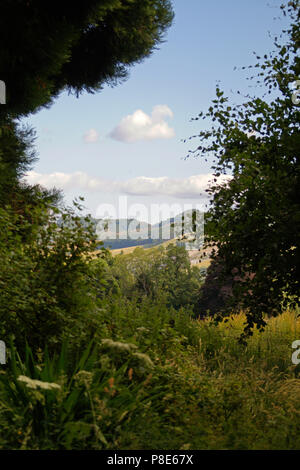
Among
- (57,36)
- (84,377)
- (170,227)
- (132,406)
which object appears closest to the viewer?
(84,377)

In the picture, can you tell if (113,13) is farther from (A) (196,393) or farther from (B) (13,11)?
(A) (196,393)

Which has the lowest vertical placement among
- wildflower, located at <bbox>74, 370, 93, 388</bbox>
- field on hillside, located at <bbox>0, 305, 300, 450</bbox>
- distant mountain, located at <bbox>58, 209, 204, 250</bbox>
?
field on hillside, located at <bbox>0, 305, 300, 450</bbox>

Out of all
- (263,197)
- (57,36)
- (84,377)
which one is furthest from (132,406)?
(57,36)

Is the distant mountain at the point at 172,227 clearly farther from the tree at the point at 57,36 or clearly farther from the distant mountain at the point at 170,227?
the tree at the point at 57,36

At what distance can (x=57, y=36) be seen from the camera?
25.5ft

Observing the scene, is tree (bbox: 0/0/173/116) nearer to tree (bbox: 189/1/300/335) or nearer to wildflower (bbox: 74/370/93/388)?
tree (bbox: 189/1/300/335)

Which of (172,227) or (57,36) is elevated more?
(57,36)

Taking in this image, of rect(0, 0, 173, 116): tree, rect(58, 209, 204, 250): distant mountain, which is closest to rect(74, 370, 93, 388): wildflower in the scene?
rect(58, 209, 204, 250): distant mountain

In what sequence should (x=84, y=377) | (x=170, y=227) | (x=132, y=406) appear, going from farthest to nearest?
(x=170, y=227)
(x=132, y=406)
(x=84, y=377)

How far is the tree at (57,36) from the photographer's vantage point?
25.0 ft

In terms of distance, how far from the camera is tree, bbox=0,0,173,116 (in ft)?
25.0

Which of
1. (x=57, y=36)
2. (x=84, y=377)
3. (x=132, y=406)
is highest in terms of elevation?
(x=57, y=36)

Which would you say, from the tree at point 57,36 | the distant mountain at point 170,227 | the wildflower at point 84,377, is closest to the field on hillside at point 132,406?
the wildflower at point 84,377

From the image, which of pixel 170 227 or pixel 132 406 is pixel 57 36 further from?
pixel 132 406
